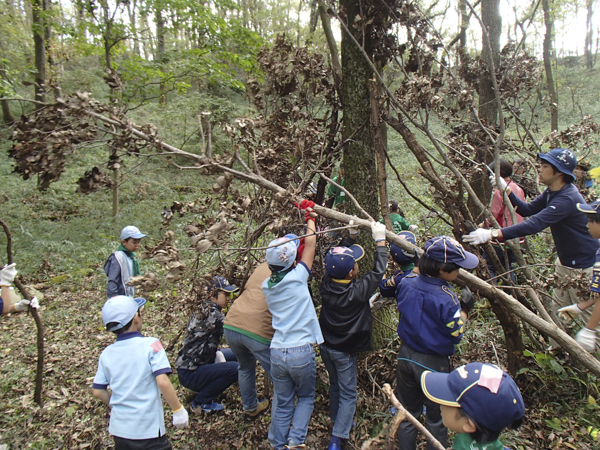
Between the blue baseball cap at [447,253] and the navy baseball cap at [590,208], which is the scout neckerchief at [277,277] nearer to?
the blue baseball cap at [447,253]

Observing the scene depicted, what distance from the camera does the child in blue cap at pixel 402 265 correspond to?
10.4 feet

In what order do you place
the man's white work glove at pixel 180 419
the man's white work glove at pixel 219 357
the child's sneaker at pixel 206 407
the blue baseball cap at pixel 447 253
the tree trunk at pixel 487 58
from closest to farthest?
1. the blue baseball cap at pixel 447 253
2. the man's white work glove at pixel 180 419
3. the child's sneaker at pixel 206 407
4. the man's white work glove at pixel 219 357
5. the tree trunk at pixel 487 58

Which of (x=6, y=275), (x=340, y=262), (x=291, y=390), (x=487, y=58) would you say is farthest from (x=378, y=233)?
(x=487, y=58)

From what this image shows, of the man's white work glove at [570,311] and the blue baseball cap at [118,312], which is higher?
the blue baseball cap at [118,312]

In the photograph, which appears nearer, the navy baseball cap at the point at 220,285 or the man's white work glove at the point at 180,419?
the man's white work glove at the point at 180,419

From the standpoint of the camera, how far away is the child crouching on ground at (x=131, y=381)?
260 centimetres

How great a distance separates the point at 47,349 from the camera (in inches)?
211

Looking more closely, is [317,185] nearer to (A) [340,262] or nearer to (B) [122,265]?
(A) [340,262]

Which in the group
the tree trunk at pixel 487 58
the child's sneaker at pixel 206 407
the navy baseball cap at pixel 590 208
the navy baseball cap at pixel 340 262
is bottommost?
the child's sneaker at pixel 206 407

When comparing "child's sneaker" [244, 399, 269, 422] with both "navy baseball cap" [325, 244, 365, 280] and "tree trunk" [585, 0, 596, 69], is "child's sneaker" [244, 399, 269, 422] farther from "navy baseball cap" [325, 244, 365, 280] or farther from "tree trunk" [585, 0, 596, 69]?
"tree trunk" [585, 0, 596, 69]

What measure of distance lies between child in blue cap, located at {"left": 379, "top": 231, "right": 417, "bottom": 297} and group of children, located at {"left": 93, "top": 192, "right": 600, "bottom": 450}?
0.04 feet

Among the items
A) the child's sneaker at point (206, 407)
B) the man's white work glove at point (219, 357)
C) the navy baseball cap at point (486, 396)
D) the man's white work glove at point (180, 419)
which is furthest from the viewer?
the man's white work glove at point (219, 357)

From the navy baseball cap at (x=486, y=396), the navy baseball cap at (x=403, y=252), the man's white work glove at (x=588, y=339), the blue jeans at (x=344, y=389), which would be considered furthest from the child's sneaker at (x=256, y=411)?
the man's white work glove at (x=588, y=339)

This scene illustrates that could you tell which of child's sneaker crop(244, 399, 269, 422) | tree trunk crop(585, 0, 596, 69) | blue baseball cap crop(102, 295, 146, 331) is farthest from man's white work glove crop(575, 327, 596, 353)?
tree trunk crop(585, 0, 596, 69)
